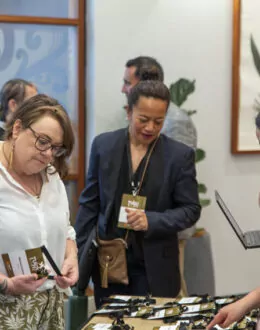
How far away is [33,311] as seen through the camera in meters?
1.98

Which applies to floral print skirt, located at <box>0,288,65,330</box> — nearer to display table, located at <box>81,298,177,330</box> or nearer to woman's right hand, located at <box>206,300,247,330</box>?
display table, located at <box>81,298,177,330</box>

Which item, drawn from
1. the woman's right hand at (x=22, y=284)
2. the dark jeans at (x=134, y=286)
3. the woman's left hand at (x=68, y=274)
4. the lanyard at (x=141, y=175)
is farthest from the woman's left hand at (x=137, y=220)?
the woman's right hand at (x=22, y=284)

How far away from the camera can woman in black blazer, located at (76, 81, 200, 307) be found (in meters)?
2.68

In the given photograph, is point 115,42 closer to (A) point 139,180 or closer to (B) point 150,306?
(A) point 139,180

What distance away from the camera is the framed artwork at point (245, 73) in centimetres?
426

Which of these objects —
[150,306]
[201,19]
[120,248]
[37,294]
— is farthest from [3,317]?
[201,19]

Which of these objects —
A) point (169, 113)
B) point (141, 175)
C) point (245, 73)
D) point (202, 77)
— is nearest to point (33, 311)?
point (141, 175)

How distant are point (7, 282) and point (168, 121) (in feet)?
5.71

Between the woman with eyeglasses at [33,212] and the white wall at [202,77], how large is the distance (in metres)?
2.07

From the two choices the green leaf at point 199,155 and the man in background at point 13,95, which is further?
the green leaf at point 199,155

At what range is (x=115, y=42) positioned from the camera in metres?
4.05

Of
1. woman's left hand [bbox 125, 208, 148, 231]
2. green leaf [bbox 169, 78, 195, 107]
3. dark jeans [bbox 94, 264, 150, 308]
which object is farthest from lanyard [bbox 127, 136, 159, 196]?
green leaf [bbox 169, 78, 195, 107]

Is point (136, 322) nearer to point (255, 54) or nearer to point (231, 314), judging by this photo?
point (231, 314)

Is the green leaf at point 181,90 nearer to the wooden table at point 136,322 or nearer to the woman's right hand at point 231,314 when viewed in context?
the wooden table at point 136,322
